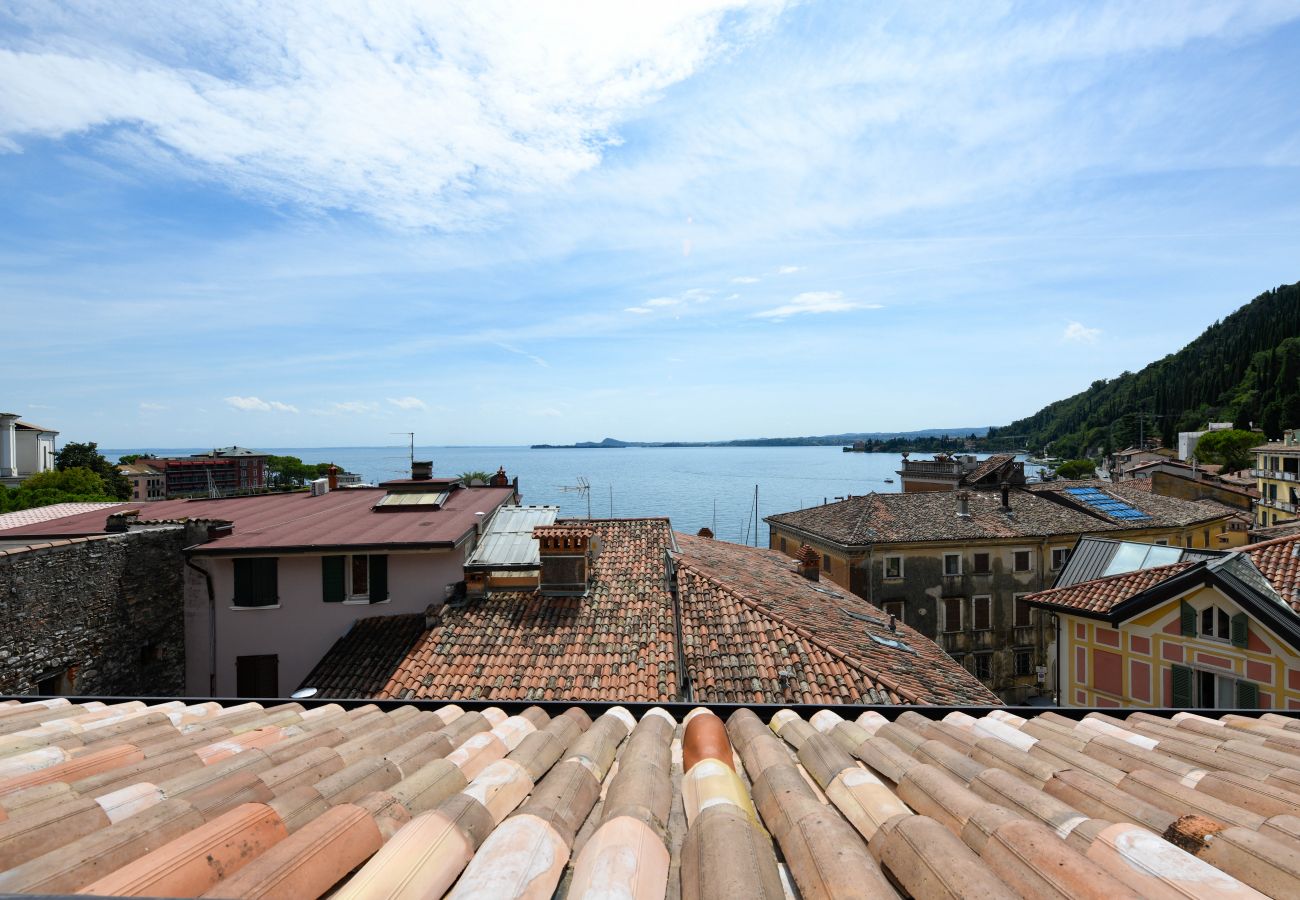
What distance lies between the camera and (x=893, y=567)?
27.0 m

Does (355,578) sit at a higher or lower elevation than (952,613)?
higher

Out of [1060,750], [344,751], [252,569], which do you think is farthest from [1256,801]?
[252,569]

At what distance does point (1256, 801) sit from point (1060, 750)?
949mm

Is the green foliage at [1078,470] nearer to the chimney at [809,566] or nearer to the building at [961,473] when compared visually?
the building at [961,473]

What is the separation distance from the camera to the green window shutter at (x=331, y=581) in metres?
13.0

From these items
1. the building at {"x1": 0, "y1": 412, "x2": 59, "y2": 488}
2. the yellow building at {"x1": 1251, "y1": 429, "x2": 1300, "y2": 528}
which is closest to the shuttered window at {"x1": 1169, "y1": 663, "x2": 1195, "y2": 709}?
the yellow building at {"x1": 1251, "y1": 429, "x2": 1300, "y2": 528}

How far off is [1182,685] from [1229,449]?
286ft

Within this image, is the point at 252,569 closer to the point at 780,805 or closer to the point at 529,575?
the point at 529,575

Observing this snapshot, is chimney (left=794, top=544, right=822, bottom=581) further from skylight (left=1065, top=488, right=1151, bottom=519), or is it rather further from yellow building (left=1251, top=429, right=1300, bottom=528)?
yellow building (left=1251, top=429, right=1300, bottom=528)

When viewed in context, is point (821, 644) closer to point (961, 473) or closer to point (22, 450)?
point (961, 473)

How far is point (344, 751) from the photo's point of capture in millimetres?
3828

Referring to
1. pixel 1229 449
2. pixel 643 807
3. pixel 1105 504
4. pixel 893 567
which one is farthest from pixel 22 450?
pixel 1229 449

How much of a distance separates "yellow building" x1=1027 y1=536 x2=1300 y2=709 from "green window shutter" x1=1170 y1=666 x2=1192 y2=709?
19mm

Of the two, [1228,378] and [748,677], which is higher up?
[1228,378]
